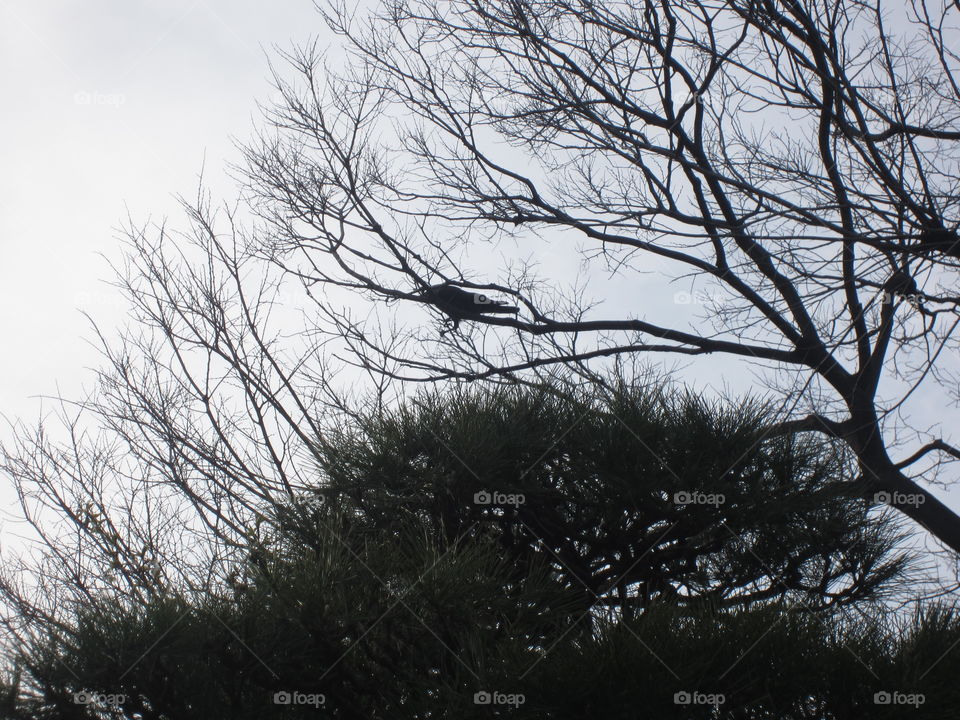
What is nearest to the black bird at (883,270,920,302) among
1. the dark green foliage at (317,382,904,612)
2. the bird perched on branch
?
the dark green foliage at (317,382,904,612)

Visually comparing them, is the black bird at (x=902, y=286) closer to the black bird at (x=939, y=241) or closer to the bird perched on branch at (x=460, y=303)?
the black bird at (x=939, y=241)

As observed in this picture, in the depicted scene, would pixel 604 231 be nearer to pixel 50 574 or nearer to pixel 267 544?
pixel 267 544

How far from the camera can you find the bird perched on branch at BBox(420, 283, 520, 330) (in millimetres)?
5012

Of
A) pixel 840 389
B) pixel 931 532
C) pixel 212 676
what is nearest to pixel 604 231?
pixel 840 389

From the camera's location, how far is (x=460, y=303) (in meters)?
5.11

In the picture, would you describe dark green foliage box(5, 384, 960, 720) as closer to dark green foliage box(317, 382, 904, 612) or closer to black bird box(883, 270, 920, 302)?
dark green foliage box(317, 382, 904, 612)

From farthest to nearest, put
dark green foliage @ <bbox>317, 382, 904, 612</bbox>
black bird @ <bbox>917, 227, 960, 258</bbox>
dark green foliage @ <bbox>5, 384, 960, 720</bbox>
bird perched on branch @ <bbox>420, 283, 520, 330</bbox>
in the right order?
bird perched on branch @ <bbox>420, 283, 520, 330</bbox>, dark green foliage @ <bbox>317, 382, 904, 612</bbox>, black bird @ <bbox>917, 227, 960, 258</bbox>, dark green foliage @ <bbox>5, 384, 960, 720</bbox>

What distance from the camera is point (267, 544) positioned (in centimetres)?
353

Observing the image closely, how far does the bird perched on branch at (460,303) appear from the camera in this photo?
501 centimetres

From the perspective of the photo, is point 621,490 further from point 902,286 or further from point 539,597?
point 902,286

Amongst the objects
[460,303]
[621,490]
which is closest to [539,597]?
[621,490]

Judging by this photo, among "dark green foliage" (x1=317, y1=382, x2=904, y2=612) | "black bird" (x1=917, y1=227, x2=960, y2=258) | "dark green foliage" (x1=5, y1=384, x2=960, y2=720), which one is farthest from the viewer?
"dark green foliage" (x1=317, y1=382, x2=904, y2=612)

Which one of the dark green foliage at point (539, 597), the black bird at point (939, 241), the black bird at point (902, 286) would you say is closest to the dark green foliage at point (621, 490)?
the dark green foliage at point (539, 597)

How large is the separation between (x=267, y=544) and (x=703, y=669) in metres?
1.93
